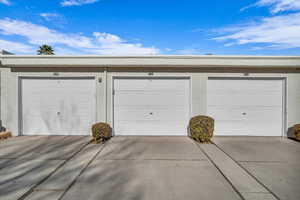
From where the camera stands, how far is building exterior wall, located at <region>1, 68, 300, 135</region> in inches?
248

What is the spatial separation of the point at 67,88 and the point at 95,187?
4745 mm

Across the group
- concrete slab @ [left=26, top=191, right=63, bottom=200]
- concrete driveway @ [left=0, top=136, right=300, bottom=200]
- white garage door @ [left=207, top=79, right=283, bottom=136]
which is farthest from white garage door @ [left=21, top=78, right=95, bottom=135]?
white garage door @ [left=207, top=79, right=283, bottom=136]

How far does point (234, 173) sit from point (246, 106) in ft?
12.9

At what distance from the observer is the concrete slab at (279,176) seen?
2748mm

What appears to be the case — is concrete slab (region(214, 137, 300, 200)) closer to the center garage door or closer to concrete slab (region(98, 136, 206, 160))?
concrete slab (region(98, 136, 206, 160))

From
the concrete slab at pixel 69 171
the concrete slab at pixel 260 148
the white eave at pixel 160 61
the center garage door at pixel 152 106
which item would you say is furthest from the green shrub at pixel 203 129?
the concrete slab at pixel 69 171

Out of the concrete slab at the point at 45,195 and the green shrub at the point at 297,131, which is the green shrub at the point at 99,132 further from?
the green shrub at the point at 297,131

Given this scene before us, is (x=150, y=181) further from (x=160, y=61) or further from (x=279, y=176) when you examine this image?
(x=160, y=61)

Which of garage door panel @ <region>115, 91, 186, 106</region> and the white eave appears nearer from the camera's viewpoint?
the white eave

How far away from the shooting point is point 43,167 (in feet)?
Result: 11.8

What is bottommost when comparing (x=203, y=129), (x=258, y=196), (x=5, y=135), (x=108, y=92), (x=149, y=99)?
(x=258, y=196)

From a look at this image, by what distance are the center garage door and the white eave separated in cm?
76

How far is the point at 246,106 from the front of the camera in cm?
646

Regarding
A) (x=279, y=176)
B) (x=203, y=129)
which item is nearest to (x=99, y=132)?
(x=203, y=129)
